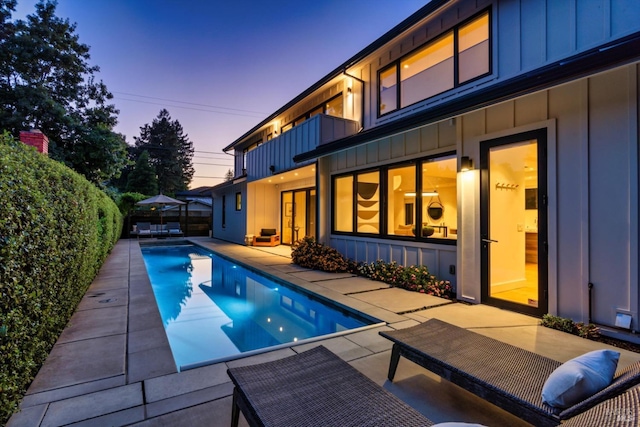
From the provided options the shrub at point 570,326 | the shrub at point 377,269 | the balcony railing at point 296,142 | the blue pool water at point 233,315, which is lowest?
the blue pool water at point 233,315

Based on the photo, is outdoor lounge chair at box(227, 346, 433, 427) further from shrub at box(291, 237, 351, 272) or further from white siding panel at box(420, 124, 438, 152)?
shrub at box(291, 237, 351, 272)

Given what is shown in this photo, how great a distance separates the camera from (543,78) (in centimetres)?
381

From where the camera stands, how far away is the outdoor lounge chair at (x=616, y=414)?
3.08ft

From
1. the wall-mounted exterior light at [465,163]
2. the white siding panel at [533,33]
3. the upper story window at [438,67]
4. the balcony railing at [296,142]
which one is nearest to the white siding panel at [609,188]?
the white siding panel at [533,33]

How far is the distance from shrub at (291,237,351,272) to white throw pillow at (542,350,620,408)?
644cm

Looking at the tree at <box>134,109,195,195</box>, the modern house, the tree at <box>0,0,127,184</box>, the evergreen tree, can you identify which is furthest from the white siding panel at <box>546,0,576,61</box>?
the tree at <box>134,109,195,195</box>

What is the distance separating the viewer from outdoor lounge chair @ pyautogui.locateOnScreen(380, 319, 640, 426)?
5.05ft

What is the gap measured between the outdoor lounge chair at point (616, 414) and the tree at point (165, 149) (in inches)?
1728

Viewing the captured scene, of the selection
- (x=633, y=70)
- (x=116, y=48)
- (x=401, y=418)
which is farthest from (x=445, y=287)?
(x=116, y=48)

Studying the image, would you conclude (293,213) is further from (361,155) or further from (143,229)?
(143,229)

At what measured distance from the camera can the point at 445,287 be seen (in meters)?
5.84

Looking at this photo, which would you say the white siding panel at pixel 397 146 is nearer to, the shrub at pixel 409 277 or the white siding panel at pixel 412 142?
the white siding panel at pixel 412 142

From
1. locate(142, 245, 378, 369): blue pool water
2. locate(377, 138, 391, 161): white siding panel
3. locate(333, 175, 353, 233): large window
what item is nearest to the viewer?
locate(142, 245, 378, 369): blue pool water

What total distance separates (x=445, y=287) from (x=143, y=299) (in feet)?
17.9
